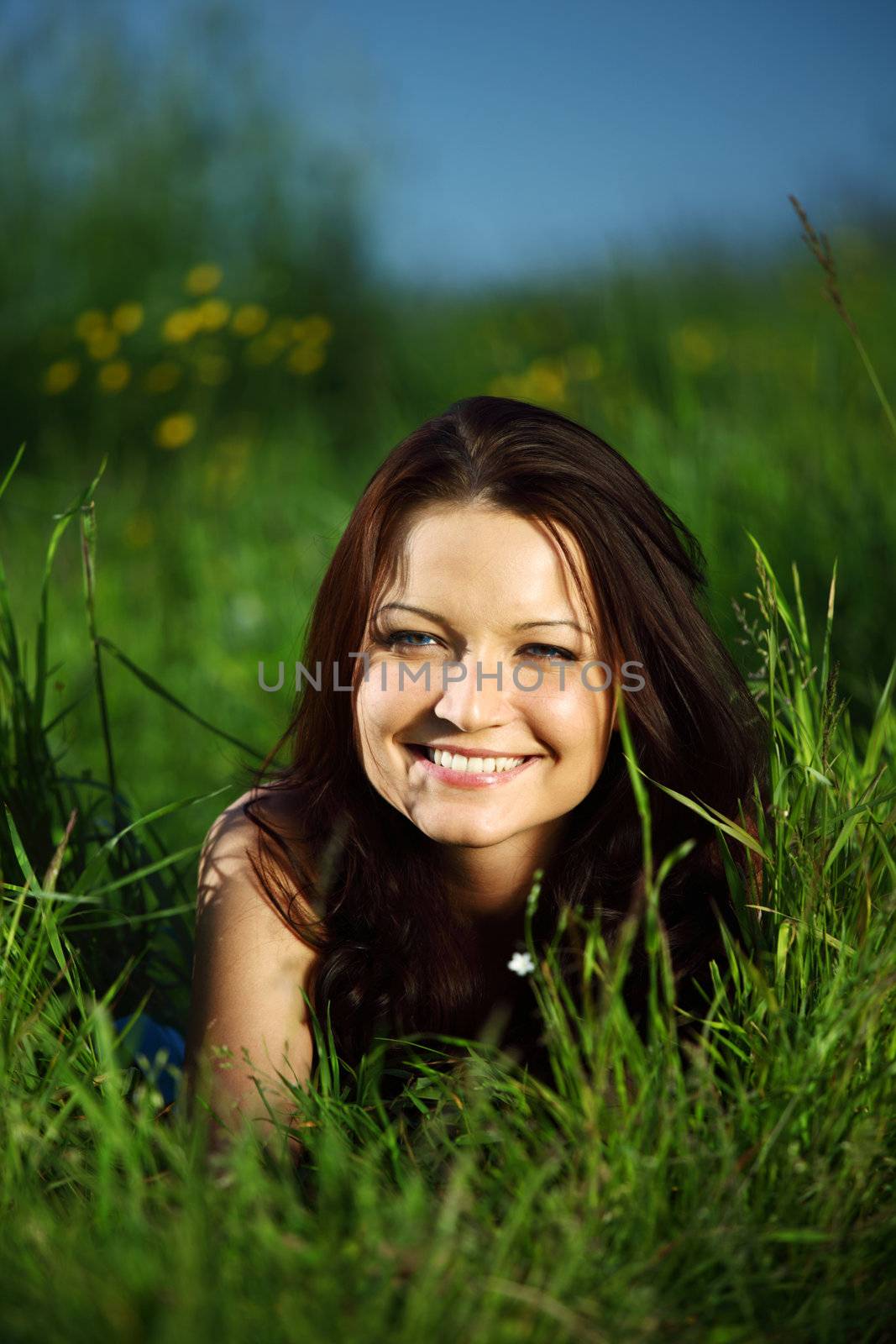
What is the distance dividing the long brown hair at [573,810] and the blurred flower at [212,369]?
419cm

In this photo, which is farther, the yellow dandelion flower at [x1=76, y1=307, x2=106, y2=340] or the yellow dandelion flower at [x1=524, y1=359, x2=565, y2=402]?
the yellow dandelion flower at [x1=524, y1=359, x2=565, y2=402]

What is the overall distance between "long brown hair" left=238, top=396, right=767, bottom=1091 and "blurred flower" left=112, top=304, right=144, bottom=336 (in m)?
3.71

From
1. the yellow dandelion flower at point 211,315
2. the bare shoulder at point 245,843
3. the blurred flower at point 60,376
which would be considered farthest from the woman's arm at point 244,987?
the yellow dandelion flower at point 211,315

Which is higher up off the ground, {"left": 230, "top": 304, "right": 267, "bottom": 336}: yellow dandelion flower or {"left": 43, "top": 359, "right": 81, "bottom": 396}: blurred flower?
{"left": 230, "top": 304, "right": 267, "bottom": 336}: yellow dandelion flower

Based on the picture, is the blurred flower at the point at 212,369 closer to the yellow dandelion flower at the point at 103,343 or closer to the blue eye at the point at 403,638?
the yellow dandelion flower at the point at 103,343

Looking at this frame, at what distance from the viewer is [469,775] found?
178 cm

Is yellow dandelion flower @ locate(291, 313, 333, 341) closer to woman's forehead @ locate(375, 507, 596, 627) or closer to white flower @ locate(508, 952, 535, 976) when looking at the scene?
woman's forehead @ locate(375, 507, 596, 627)

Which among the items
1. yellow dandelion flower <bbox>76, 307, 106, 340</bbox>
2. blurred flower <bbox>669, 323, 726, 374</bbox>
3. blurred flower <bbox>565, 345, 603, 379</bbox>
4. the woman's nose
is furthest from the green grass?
blurred flower <bbox>669, 323, 726, 374</bbox>

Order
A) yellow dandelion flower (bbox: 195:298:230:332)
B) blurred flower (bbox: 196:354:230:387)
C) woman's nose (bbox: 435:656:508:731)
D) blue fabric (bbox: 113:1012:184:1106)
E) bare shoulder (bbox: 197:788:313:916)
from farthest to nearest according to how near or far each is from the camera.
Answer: blurred flower (bbox: 196:354:230:387)
yellow dandelion flower (bbox: 195:298:230:332)
blue fabric (bbox: 113:1012:184:1106)
bare shoulder (bbox: 197:788:313:916)
woman's nose (bbox: 435:656:508:731)

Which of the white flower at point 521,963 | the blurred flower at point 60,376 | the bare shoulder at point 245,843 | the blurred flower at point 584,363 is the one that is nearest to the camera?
the white flower at point 521,963

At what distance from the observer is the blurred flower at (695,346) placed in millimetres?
5516

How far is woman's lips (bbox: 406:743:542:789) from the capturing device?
5.84 ft

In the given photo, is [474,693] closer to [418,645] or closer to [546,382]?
[418,645]

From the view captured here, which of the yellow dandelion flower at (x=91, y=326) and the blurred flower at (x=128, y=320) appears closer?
the yellow dandelion flower at (x=91, y=326)
